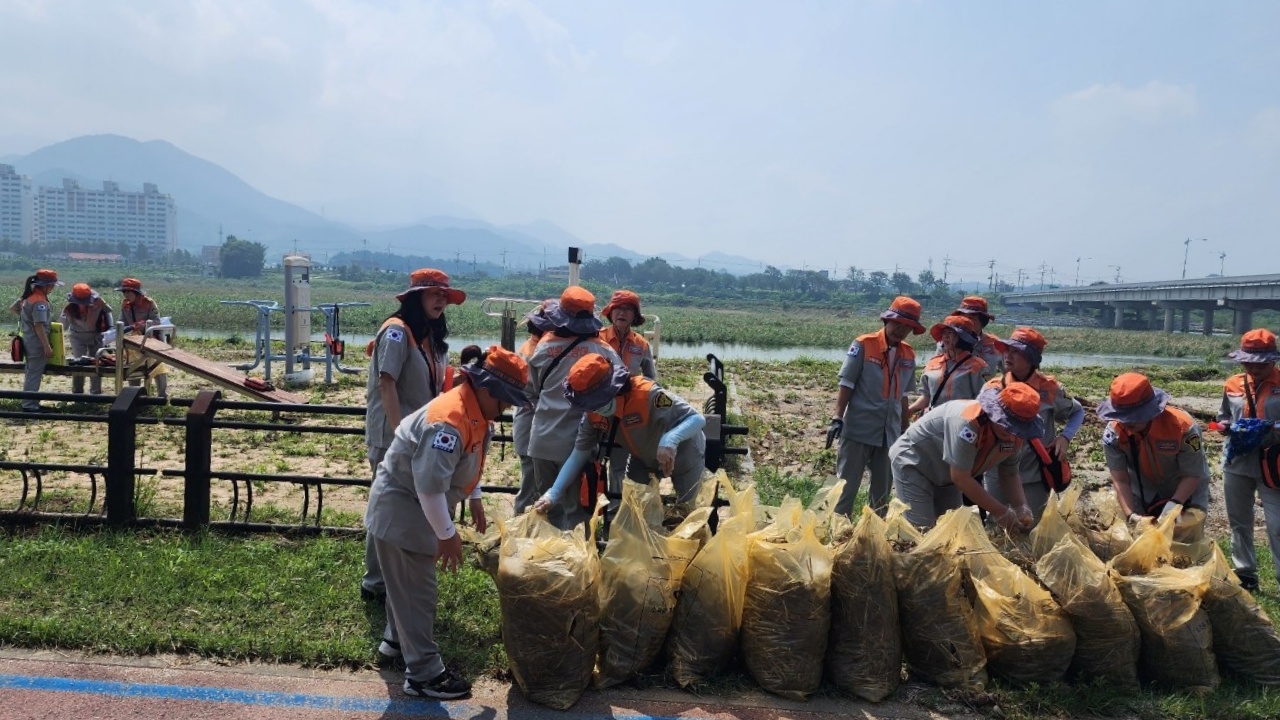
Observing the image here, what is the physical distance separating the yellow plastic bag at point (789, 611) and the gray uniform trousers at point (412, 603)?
1402 millimetres

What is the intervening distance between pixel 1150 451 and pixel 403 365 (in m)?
4.31

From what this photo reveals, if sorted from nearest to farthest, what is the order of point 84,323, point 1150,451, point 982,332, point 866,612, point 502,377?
point 502,377, point 866,612, point 1150,451, point 982,332, point 84,323

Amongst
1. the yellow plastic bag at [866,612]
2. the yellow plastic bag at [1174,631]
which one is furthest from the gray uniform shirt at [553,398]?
the yellow plastic bag at [1174,631]

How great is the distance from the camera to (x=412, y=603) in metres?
3.90

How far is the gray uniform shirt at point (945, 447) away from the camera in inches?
181

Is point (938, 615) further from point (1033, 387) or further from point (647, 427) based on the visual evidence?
point (1033, 387)

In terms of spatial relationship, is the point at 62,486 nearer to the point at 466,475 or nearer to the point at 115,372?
the point at 115,372

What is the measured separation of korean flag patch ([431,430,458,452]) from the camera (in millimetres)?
3514

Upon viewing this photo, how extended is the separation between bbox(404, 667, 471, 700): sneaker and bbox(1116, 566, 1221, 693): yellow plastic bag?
3.07 meters

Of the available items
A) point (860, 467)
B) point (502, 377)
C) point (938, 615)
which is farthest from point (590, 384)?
point (860, 467)

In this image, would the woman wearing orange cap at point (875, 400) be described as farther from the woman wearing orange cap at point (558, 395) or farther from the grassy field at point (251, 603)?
the woman wearing orange cap at point (558, 395)

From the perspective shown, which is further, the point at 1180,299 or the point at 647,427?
the point at 1180,299

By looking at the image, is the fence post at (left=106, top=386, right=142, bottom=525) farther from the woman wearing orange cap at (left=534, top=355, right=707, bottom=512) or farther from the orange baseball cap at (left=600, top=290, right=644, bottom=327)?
the orange baseball cap at (left=600, top=290, right=644, bottom=327)

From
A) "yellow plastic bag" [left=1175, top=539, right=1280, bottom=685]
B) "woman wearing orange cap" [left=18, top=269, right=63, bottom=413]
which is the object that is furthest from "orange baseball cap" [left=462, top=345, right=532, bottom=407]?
"woman wearing orange cap" [left=18, top=269, right=63, bottom=413]
